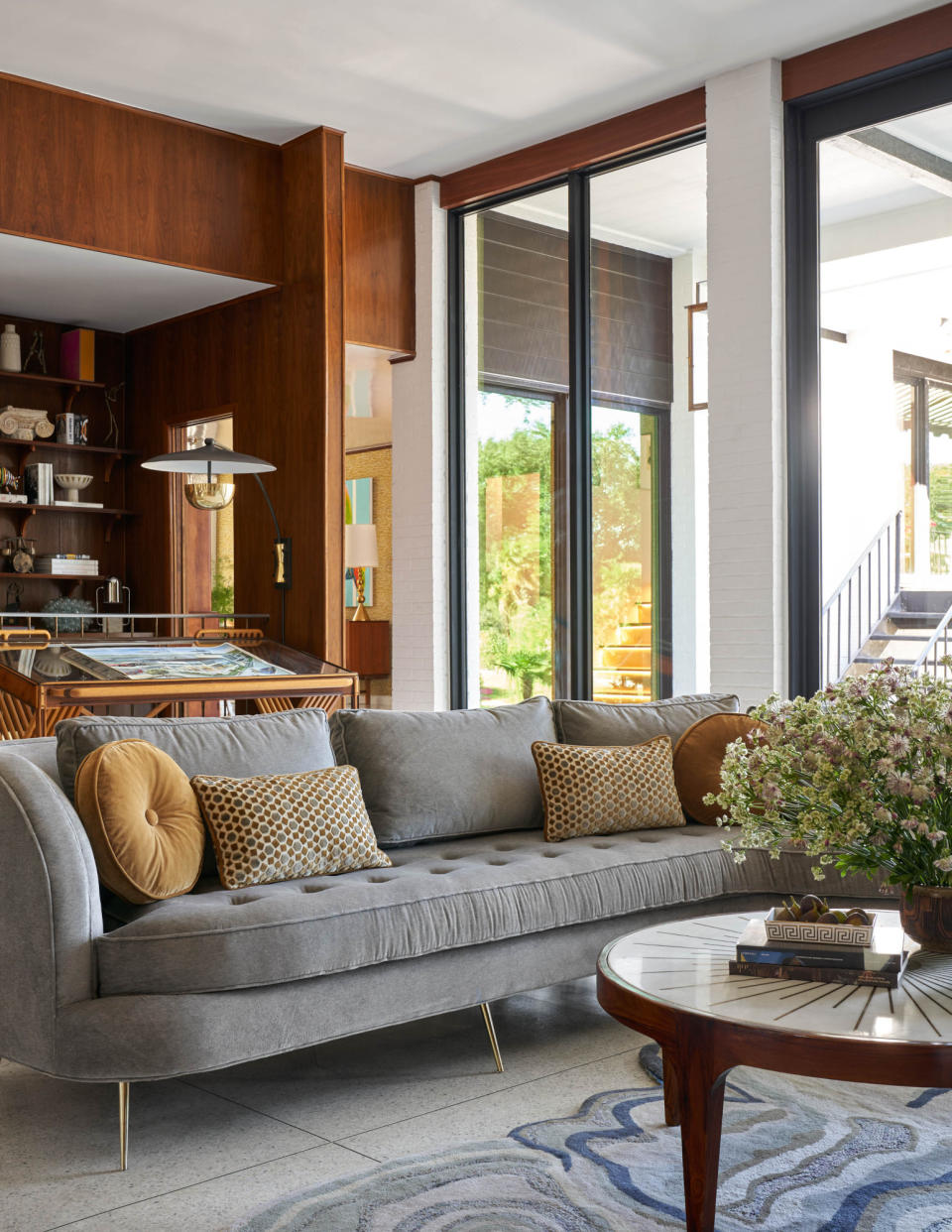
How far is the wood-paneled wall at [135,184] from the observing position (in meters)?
5.55

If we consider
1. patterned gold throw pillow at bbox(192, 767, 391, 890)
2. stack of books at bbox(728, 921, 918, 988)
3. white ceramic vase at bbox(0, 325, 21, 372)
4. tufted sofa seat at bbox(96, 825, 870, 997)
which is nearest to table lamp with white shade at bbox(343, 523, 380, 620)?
white ceramic vase at bbox(0, 325, 21, 372)

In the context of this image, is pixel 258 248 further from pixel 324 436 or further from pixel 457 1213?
pixel 457 1213

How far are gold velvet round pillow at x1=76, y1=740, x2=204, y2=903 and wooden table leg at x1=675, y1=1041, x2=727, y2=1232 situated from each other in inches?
50.3

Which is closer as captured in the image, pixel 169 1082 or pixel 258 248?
pixel 169 1082

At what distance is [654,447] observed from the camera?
615 cm

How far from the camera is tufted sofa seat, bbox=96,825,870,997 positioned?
2.50m

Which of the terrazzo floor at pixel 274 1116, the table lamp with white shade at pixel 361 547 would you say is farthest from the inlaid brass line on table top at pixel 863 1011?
the table lamp with white shade at pixel 361 547

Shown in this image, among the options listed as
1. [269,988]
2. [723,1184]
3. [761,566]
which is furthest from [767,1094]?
[761,566]

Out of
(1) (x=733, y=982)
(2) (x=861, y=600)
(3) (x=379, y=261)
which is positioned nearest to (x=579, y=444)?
(3) (x=379, y=261)

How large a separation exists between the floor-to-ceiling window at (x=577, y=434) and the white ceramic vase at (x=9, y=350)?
8.17 ft

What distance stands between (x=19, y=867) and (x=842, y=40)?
15.3 ft

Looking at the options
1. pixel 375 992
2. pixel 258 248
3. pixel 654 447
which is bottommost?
pixel 375 992

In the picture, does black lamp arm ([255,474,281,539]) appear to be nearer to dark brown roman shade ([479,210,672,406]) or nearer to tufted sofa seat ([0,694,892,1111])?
dark brown roman shade ([479,210,672,406])

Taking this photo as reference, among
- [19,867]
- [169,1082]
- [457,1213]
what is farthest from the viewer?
[169,1082]
